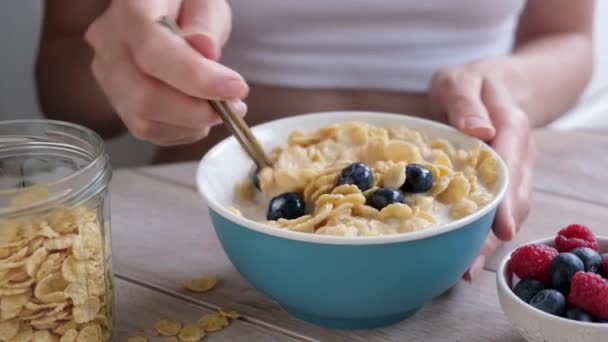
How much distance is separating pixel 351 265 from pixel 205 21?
34 cm

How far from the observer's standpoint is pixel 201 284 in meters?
0.74

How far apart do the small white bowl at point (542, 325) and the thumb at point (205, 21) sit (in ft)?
1.14

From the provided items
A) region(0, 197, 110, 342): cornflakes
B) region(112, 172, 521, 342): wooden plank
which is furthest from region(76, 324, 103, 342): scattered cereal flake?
region(112, 172, 521, 342): wooden plank

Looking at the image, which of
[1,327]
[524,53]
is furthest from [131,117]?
[524,53]

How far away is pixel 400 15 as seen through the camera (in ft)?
3.92

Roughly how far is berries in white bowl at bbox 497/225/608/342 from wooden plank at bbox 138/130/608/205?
0.27 meters

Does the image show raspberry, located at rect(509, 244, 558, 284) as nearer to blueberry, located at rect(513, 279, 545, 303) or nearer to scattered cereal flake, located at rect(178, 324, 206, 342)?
blueberry, located at rect(513, 279, 545, 303)

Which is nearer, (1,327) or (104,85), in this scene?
(1,327)

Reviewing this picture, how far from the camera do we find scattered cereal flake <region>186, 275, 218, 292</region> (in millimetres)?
732

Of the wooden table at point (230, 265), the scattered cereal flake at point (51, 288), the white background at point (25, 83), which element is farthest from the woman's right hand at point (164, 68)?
the white background at point (25, 83)

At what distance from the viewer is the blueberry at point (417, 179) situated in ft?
2.21

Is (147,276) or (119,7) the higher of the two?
(119,7)

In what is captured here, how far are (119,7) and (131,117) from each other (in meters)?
0.11

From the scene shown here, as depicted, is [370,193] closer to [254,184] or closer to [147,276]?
[254,184]
